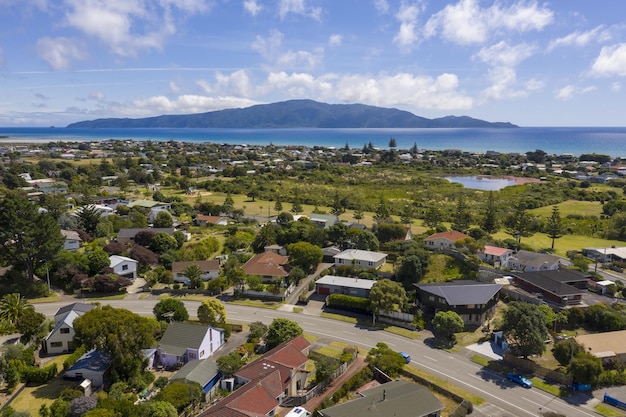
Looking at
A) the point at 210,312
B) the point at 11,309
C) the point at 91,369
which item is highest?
the point at 11,309

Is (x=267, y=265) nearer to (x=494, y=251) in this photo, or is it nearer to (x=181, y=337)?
(x=181, y=337)

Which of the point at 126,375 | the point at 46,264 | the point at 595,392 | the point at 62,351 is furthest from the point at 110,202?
the point at 595,392

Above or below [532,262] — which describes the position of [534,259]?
above

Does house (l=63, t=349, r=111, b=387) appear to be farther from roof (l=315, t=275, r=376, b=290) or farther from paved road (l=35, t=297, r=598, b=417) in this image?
roof (l=315, t=275, r=376, b=290)

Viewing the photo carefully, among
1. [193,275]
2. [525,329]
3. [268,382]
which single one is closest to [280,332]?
[268,382]

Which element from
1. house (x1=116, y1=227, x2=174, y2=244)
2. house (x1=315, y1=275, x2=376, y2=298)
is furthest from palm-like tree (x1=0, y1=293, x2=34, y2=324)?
house (x1=315, y1=275, x2=376, y2=298)

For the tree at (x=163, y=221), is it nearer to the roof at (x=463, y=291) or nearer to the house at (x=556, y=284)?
the roof at (x=463, y=291)

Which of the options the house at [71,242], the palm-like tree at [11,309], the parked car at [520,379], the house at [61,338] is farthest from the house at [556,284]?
A: the house at [71,242]
